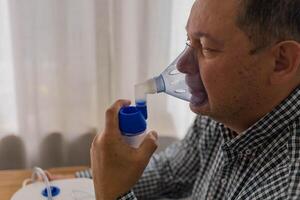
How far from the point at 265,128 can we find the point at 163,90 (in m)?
0.25

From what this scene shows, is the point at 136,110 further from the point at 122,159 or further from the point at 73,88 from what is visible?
the point at 73,88

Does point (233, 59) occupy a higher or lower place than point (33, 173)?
higher

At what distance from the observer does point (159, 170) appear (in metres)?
1.25

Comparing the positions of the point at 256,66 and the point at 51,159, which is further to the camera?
the point at 51,159

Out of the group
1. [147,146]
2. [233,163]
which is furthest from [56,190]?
[233,163]

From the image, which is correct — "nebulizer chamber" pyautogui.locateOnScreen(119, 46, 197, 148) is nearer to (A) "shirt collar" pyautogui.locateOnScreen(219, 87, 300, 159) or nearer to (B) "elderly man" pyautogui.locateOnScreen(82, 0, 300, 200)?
(B) "elderly man" pyautogui.locateOnScreen(82, 0, 300, 200)

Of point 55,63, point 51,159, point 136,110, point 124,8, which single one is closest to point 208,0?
point 136,110

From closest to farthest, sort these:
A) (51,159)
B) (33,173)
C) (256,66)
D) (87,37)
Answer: (256,66) < (33,173) < (87,37) < (51,159)

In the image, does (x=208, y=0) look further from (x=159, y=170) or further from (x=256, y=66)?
(x=159, y=170)

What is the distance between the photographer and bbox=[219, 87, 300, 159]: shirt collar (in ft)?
2.90

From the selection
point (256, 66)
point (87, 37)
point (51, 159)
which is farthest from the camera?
point (51, 159)

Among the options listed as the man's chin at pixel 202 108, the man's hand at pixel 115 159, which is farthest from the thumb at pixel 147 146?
the man's chin at pixel 202 108

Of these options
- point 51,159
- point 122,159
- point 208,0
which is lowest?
point 51,159

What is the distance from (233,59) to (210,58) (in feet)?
0.15
